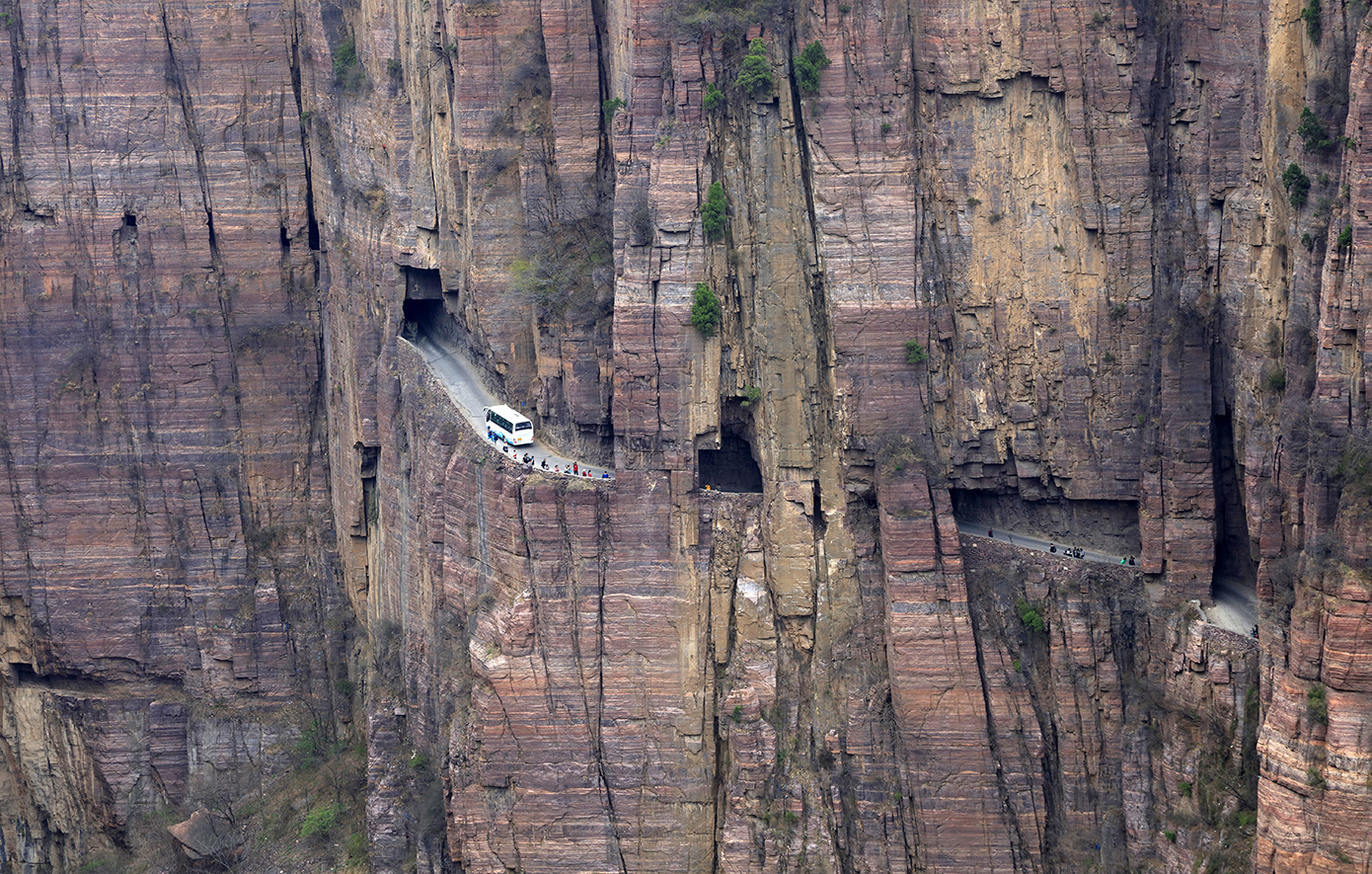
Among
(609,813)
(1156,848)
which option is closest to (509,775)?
(609,813)

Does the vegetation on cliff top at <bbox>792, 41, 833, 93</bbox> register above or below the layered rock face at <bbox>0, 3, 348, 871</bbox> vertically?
above

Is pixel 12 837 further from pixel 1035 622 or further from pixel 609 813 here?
pixel 1035 622

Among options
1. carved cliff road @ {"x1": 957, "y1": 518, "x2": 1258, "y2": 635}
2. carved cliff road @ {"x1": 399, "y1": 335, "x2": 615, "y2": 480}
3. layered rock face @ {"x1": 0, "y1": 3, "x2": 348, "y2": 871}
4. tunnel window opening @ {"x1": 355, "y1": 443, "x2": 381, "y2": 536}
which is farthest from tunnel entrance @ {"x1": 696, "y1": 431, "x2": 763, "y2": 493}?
layered rock face @ {"x1": 0, "y1": 3, "x2": 348, "y2": 871}

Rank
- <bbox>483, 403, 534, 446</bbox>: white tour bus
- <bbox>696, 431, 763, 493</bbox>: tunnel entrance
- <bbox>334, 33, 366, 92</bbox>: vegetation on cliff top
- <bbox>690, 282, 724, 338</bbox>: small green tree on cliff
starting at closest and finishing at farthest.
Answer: <bbox>690, 282, 724, 338</bbox>: small green tree on cliff
<bbox>696, 431, 763, 493</bbox>: tunnel entrance
<bbox>483, 403, 534, 446</bbox>: white tour bus
<bbox>334, 33, 366, 92</bbox>: vegetation on cliff top

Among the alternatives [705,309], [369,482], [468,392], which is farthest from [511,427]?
[369,482]

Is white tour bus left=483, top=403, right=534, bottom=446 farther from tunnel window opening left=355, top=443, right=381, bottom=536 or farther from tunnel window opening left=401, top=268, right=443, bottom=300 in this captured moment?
tunnel window opening left=355, top=443, right=381, bottom=536

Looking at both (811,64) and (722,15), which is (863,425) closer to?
(811,64)
